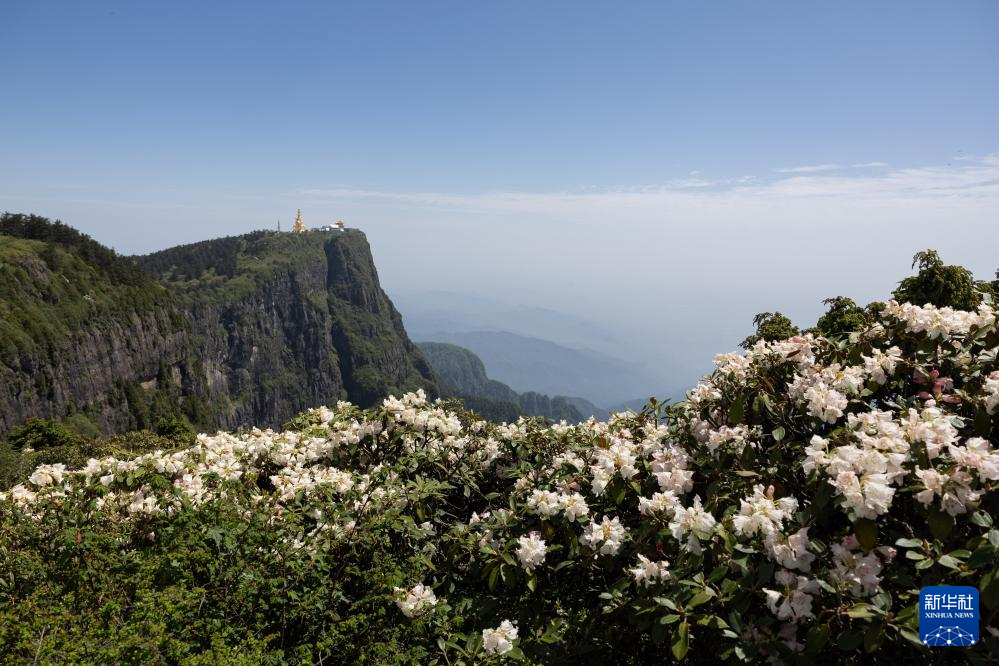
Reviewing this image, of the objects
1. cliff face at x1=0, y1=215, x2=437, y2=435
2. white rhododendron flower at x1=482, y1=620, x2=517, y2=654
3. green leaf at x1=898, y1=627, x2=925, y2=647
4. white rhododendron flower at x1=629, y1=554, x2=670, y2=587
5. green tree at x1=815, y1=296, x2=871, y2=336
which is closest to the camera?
green leaf at x1=898, y1=627, x2=925, y2=647

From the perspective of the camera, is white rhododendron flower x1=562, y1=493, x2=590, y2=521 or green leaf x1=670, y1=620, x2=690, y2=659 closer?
green leaf x1=670, y1=620, x2=690, y2=659

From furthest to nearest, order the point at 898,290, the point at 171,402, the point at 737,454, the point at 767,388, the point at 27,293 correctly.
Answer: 1. the point at 171,402
2. the point at 27,293
3. the point at 898,290
4. the point at 767,388
5. the point at 737,454

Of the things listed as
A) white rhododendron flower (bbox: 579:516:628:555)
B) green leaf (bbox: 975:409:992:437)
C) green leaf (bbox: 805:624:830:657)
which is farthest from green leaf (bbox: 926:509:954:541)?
white rhododendron flower (bbox: 579:516:628:555)

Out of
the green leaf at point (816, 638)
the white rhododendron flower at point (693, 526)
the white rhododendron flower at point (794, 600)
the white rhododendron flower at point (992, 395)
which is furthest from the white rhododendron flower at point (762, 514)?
the white rhododendron flower at point (992, 395)

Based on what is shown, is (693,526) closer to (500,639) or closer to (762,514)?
(762,514)

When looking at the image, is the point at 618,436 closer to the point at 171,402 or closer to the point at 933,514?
the point at 933,514

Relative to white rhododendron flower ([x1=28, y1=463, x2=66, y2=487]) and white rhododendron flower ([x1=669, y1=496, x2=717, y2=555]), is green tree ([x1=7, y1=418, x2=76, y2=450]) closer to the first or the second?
white rhododendron flower ([x1=28, y1=463, x2=66, y2=487])

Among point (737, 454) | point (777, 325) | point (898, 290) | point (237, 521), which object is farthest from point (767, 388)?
point (777, 325)
